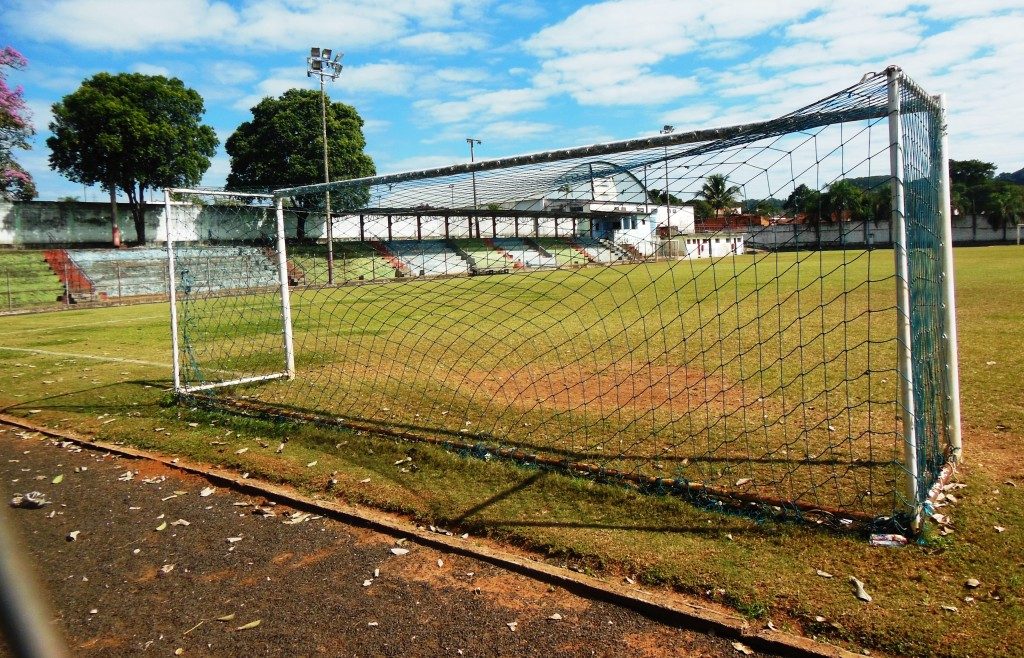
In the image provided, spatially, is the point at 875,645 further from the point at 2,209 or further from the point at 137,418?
the point at 2,209

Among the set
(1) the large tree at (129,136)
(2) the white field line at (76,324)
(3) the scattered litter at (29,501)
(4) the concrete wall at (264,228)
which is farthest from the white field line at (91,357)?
(1) the large tree at (129,136)

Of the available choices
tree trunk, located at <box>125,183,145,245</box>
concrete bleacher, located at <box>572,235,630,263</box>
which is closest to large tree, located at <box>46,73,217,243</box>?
tree trunk, located at <box>125,183,145,245</box>

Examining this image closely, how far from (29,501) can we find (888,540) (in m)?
5.79

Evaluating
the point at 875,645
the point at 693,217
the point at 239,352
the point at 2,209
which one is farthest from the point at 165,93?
the point at 875,645

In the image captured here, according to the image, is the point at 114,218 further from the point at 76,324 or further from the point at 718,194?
the point at 718,194

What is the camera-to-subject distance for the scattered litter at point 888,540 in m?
3.80

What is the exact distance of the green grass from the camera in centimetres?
2784

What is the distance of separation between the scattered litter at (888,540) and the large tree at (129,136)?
4225 centimetres

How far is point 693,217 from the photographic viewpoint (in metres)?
5.93

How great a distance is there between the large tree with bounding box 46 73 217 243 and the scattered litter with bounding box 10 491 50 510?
38.1 metres

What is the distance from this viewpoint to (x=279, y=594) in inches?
151

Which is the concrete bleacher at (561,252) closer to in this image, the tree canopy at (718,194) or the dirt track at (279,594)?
the tree canopy at (718,194)

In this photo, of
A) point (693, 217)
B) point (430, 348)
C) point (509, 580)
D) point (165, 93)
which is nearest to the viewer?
point (509, 580)

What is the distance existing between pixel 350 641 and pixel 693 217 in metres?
4.15
